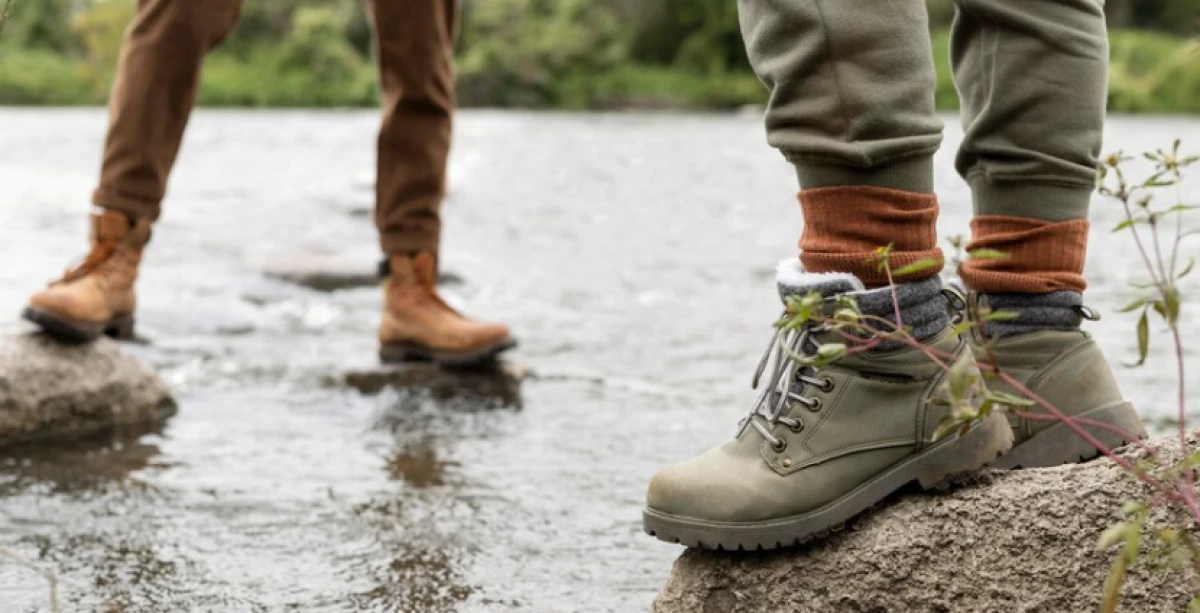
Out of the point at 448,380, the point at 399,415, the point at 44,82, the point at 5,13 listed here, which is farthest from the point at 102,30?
the point at 5,13

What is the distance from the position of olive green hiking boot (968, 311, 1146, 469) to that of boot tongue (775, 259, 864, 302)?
0.90 feet

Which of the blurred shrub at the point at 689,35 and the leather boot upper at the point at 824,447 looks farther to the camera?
the blurred shrub at the point at 689,35

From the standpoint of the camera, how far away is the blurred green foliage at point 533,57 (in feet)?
114

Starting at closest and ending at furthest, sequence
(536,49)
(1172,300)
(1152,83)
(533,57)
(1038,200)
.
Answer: (1172,300), (1038,200), (1152,83), (533,57), (536,49)

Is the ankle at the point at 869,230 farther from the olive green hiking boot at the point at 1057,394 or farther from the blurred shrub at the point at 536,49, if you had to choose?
the blurred shrub at the point at 536,49

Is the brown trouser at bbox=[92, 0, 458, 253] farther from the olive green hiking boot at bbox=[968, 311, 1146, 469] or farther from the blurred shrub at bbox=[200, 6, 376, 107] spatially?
the blurred shrub at bbox=[200, 6, 376, 107]

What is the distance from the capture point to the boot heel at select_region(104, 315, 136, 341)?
2967 millimetres

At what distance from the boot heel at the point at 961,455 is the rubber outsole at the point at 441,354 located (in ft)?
6.62

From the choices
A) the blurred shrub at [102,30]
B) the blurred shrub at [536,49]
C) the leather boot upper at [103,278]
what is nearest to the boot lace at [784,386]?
the leather boot upper at [103,278]

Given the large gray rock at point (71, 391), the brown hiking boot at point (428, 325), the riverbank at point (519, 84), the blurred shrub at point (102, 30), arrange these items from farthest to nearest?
1. the blurred shrub at point (102, 30)
2. the riverbank at point (519, 84)
3. the brown hiking boot at point (428, 325)
4. the large gray rock at point (71, 391)

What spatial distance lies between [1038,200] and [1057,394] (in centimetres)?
25

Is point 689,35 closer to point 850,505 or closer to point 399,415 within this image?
point 399,415

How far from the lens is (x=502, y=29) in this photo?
40.1 m

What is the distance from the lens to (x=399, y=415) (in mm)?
3014
